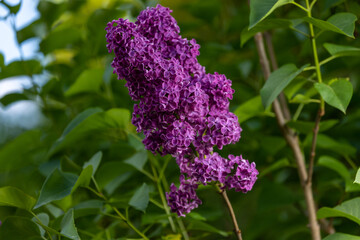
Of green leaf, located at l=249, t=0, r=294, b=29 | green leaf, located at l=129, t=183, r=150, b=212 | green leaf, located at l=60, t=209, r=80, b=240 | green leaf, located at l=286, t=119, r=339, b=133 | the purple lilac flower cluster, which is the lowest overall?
green leaf, located at l=60, t=209, r=80, b=240

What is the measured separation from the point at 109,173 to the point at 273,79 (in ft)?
1.03

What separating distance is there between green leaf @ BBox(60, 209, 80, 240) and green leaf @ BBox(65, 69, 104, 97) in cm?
36

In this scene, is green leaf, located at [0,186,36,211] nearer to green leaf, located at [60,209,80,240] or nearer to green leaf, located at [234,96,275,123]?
green leaf, located at [60,209,80,240]

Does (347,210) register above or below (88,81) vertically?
below

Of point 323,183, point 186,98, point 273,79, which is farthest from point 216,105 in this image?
point 323,183

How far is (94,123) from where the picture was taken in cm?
75

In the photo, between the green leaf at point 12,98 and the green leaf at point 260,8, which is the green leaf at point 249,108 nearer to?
the green leaf at point 260,8

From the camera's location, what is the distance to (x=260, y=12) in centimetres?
56

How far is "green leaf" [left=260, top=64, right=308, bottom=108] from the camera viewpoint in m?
0.62

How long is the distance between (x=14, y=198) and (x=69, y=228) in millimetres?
95

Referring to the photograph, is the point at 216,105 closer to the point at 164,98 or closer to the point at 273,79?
the point at 164,98

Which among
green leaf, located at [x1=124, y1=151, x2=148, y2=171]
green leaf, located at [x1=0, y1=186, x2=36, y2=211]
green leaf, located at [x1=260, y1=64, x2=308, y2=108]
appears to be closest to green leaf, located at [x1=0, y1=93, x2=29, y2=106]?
green leaf, located at [x1=124, y1=151, x2=148, y2=171]

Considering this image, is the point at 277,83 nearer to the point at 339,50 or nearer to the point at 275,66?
the point at 339,50

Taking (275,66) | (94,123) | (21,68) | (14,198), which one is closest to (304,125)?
(275,66)
